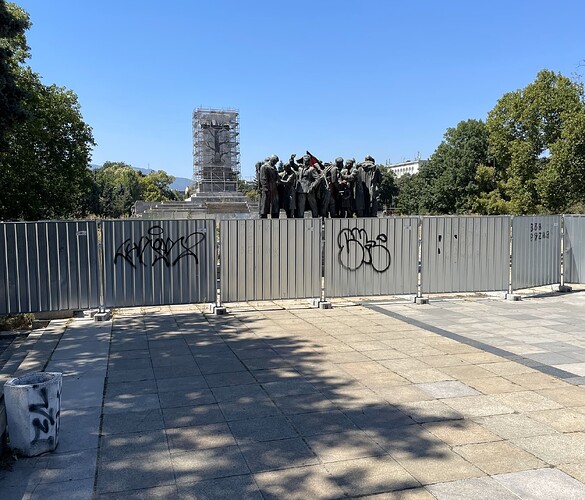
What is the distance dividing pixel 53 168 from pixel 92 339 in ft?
49.2

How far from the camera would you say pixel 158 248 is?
9578mm

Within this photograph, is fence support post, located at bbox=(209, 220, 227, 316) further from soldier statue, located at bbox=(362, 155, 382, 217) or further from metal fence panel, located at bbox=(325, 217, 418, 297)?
soldier statue, located at bbox=(362, 155, 382, 217)

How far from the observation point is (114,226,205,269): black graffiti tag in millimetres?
9406

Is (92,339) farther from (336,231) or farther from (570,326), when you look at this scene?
(570,326)

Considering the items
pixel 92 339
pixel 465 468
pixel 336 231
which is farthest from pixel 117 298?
pixel 465 468

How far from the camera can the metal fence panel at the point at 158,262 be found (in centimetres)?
933

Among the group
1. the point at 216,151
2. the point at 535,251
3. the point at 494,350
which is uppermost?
the point at 216,151

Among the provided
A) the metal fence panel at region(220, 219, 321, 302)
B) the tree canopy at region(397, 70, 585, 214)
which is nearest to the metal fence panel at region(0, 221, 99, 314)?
the metal fence panel at region(220, 219, 321, 302)

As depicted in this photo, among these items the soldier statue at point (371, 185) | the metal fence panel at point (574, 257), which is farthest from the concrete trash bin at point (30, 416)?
the soldier statue at point (371, 185)

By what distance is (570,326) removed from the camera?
8.98 m

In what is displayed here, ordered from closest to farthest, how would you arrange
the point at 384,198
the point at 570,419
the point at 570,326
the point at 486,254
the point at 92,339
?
the point at 570,419 < the point at 92,339 < the point at 570,326 < the point at 486,254 < the point at 384,198

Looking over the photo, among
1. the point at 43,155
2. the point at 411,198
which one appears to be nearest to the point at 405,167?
the point at 411,198

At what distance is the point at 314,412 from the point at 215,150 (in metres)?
78.0

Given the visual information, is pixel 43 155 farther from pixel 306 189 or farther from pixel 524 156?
pixel 524 156
